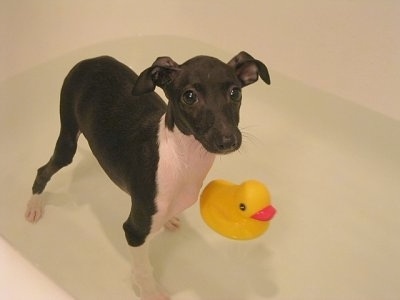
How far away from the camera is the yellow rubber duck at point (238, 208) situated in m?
1.22

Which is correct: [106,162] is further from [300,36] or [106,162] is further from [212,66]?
[300,36]

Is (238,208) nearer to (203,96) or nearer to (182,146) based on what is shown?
(182,146)

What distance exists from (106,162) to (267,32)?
3.86 ft

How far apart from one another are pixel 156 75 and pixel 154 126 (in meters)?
0.18

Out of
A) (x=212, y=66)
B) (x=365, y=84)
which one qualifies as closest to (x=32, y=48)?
(x=212, y=66)

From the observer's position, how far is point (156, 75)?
42.2 inches

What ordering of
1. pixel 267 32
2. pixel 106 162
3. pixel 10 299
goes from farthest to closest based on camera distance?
pixel 267 32
pixel 106 162
pixel 10 299

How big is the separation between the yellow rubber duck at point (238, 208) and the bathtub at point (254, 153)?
1.13 ft

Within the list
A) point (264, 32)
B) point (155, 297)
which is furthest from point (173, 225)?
point (264, 32)

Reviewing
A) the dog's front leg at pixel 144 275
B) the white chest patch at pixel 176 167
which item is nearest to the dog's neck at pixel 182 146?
the white chest patch at pixel 176 167

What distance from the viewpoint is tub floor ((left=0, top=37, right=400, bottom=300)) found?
1.60 m

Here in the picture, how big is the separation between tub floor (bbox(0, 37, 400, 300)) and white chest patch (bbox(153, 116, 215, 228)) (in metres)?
0.43

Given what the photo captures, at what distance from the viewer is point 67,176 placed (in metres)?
1.90

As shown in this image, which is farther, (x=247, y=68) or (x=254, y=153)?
(x=254, y=153)
